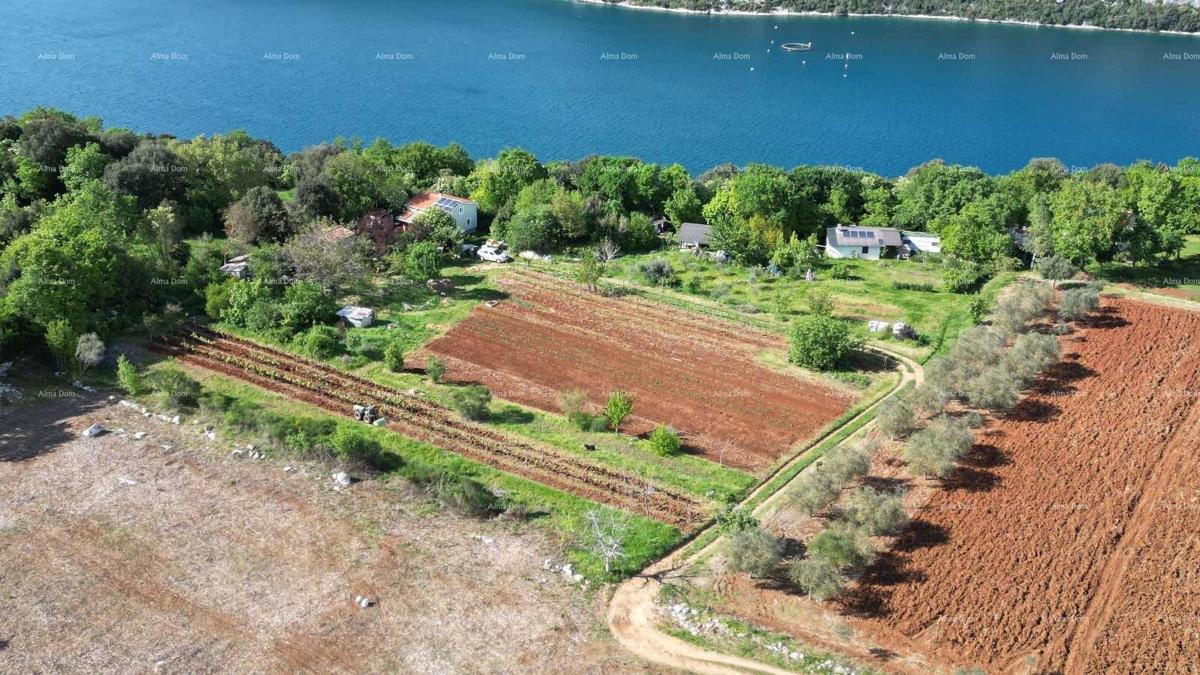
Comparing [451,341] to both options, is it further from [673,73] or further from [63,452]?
[673,73]

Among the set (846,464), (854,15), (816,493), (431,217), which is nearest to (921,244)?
(846,464)

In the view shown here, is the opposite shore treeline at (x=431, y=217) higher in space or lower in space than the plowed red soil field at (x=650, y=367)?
higher

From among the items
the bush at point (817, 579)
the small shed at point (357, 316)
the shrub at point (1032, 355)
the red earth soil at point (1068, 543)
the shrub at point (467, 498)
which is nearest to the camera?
the red earth soil at point (1068, 543)

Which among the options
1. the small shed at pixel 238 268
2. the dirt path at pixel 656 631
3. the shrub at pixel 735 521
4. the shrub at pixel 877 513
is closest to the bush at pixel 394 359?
the small shed at pixel 238 268

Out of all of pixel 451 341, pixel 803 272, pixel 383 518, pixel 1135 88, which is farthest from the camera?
pixel 1135 88

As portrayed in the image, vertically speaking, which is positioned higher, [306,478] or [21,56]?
[21,56]

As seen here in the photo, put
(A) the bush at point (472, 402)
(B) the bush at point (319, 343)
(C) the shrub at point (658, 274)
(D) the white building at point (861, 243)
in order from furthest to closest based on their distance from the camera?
1. (D) the white building at point (861, 243)
2. (C) the shrub at point (658, 274)
3. (B) the bush at point (319, 343)
4. (A) the bush at point (472, 402)

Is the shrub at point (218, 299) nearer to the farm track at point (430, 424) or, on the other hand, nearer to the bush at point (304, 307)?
the farm track at point (430, 424)

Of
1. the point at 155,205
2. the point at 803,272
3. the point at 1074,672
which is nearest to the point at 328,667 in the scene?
the point at 1074,672
